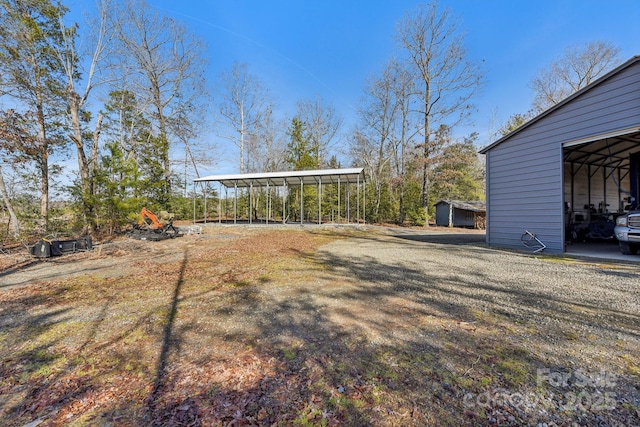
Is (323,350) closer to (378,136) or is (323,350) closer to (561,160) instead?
(561,160)

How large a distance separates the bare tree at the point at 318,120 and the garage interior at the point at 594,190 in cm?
1809

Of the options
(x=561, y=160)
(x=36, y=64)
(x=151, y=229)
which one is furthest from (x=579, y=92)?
(x=36, y=64)

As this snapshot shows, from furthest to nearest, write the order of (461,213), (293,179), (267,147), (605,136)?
(267,147) → (461,213) → (293,179) → (605,136)

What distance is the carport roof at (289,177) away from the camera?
14.4 meters

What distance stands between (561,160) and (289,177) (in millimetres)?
12431

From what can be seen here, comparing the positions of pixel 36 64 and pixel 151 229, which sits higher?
pixel 36 64

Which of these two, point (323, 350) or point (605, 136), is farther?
point (605, 136)

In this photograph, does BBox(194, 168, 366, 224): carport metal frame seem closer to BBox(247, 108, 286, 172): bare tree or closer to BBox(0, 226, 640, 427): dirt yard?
BBox(247, 108, 286, 172): bare tree

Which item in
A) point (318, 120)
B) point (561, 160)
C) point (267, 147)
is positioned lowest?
point (561, 160)

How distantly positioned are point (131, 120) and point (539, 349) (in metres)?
21.0

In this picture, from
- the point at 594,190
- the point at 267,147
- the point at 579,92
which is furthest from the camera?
the point at 267,147

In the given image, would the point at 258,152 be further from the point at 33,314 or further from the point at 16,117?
the point at 33,314

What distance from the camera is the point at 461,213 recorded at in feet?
65.6

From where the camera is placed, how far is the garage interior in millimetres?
8641
